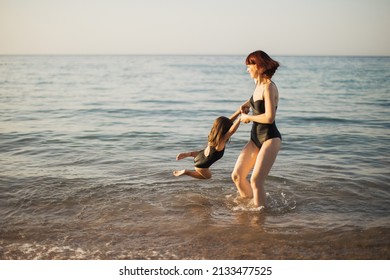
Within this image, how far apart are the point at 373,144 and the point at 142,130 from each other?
6102mm

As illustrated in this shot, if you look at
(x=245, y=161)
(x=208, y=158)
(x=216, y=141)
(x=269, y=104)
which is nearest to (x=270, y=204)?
(x=245, y=161)

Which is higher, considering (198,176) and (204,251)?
(198,176)

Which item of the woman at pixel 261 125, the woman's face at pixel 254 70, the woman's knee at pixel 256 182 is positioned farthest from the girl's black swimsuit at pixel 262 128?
the woman's knee at pixel 256 182

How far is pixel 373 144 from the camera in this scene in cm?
910

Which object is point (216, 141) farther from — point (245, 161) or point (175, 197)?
point (175, 197)

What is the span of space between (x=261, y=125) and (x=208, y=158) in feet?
2.96

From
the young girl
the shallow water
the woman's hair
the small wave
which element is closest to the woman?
the woman's hair

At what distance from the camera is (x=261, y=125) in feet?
15.6

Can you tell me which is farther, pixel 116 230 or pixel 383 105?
pixel 383 105

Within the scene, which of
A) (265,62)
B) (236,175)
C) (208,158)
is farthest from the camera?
(208,158)

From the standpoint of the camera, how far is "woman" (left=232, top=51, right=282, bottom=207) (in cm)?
448
